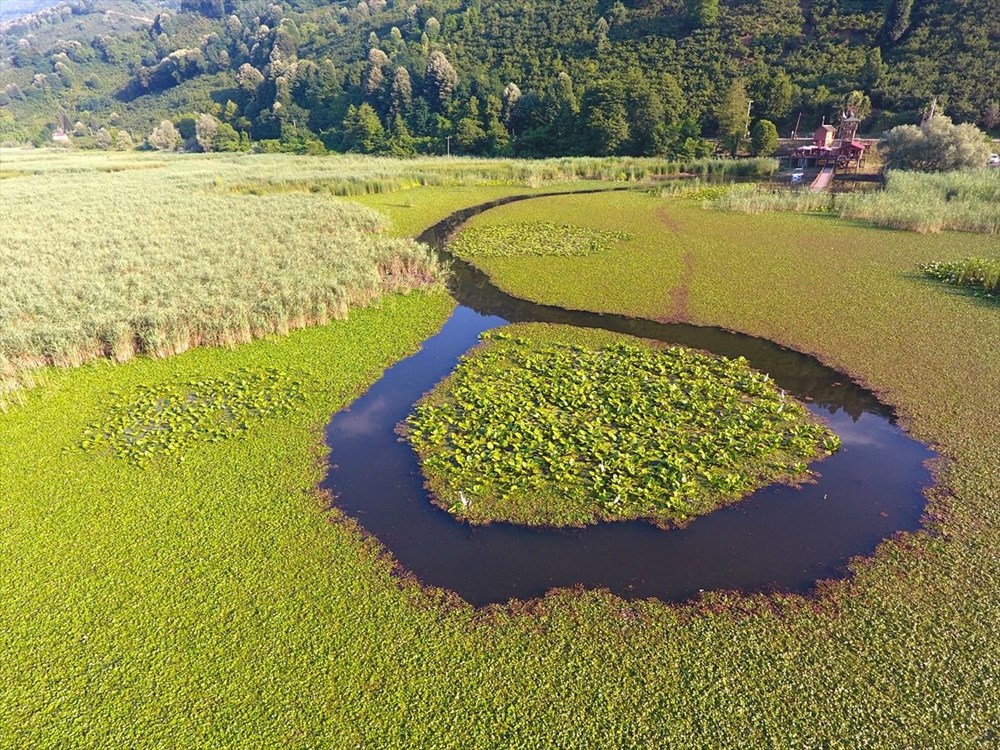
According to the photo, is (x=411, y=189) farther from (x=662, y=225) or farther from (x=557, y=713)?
(x=557, y=713)

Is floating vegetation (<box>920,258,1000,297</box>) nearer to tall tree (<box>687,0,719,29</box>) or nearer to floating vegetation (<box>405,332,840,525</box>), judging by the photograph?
floating vegetation (<box>405,332,840,525</box>)

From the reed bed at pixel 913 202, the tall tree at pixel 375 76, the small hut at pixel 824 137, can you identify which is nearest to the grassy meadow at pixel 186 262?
the reed bed at pixel 913 202

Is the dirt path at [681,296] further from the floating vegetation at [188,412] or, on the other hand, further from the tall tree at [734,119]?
the tall tree at [734,119]

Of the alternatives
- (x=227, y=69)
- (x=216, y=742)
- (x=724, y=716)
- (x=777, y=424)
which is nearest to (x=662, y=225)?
(x=777, y=424)

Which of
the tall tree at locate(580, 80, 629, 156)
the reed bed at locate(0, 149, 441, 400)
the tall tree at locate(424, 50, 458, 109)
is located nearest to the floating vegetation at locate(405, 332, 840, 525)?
the reed bed at locate(0, 149, 441, 400)

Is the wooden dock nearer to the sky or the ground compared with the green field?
nearer to the sky
